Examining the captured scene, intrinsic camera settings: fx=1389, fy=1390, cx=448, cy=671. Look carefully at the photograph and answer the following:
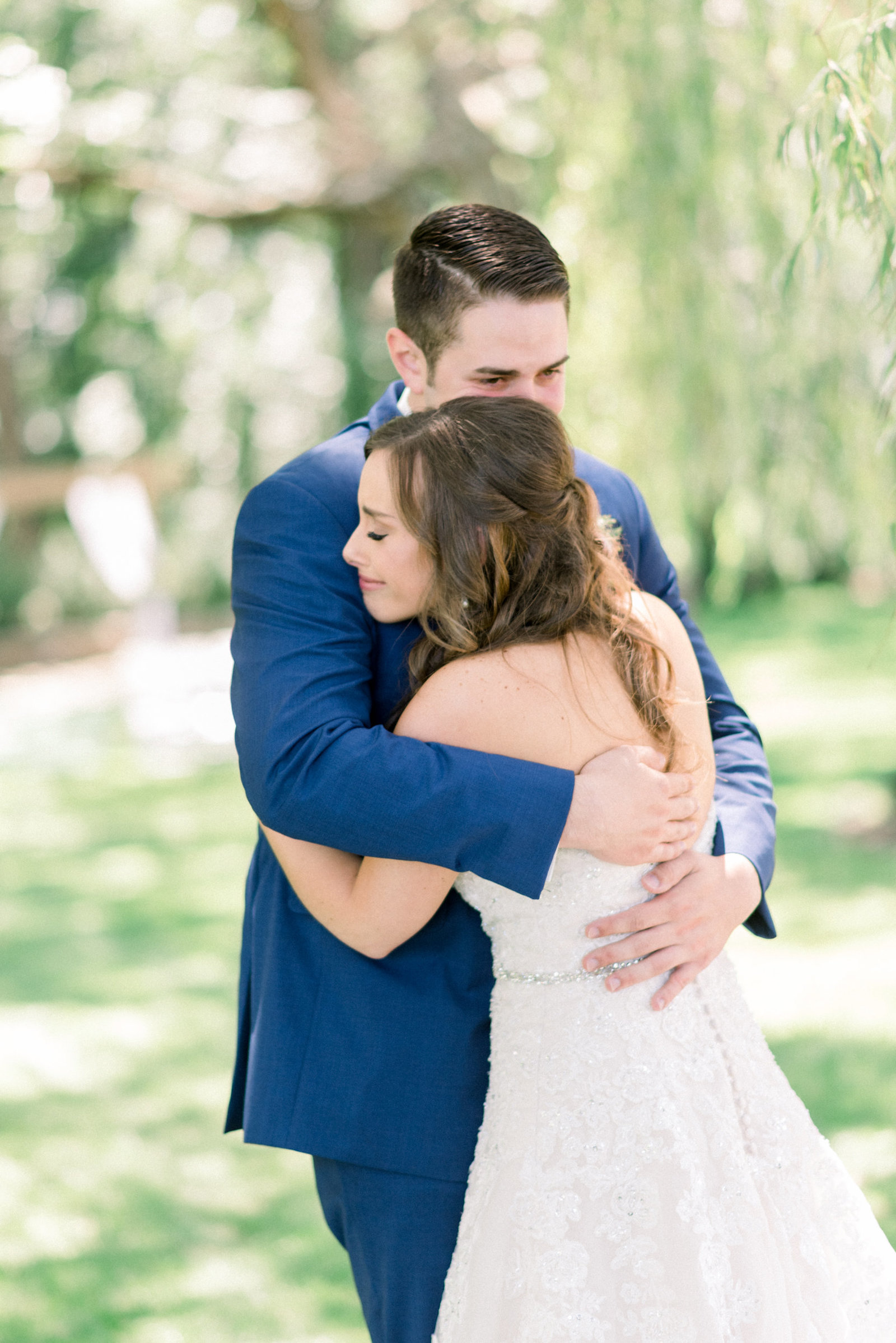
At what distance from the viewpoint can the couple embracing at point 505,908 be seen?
1.51 m

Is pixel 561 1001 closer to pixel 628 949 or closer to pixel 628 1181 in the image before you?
pixel 628 949

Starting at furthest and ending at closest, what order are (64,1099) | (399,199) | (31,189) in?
(31,189) → (399,199) → (64,1099)

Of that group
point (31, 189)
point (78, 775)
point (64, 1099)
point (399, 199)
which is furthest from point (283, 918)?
point (31, 189)

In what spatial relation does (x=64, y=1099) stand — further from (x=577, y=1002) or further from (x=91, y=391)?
(x=91, y=391)

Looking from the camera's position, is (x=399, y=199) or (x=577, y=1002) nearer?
(x=577, y=1002)

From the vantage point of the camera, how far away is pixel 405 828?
4.80 feet

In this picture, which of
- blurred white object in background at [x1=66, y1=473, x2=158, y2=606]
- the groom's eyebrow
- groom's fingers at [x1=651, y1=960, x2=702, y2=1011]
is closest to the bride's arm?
groom's fingers at [x1=651, y1=960, x2=702, y2=1011]

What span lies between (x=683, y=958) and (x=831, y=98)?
1.31 m

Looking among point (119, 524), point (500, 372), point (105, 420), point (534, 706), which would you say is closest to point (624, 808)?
point (534, 706)

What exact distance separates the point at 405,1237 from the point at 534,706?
678mm

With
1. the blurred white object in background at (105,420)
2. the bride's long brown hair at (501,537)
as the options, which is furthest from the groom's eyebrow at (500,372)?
the blurred white object in background at (105,420)

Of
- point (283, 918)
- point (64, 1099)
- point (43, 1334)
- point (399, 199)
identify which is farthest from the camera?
point (399, 199)

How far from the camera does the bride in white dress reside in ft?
5.01

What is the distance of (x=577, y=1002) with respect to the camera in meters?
1.60
